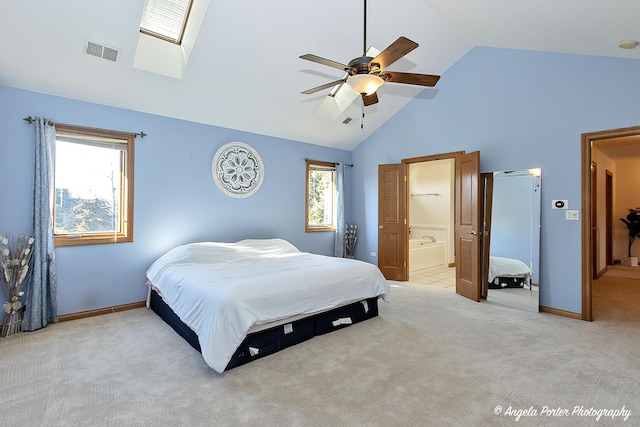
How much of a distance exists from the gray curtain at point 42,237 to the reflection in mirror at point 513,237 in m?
5.40

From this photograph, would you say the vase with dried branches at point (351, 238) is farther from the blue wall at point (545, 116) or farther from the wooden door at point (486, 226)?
the wooden door at point (486, 226)

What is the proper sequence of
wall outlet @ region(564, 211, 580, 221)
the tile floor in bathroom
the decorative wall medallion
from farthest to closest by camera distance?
the tile floor in bathroom < the decorative wall medallion < wall outlet @ region(564, 211, 580, 221)

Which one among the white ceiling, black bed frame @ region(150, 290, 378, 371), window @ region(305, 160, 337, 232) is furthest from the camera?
window @ region(305, 160, 337, 232)

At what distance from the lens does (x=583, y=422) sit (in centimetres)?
188

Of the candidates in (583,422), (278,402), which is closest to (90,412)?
(278,402)

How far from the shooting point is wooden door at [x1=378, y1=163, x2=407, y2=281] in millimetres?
5672

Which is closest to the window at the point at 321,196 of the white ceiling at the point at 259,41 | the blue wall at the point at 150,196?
the blue wall at the point at 150,196

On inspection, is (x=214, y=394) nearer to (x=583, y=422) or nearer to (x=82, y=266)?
(x=583, y=422)

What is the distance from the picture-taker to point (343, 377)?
7.88 ft

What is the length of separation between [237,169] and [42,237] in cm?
248

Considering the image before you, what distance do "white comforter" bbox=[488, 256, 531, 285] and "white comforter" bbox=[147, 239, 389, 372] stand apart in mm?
1752

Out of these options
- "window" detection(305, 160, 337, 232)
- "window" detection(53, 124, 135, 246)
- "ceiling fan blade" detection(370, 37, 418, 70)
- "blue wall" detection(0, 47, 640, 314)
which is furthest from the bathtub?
"window" detection(53, 124, 135, 246)

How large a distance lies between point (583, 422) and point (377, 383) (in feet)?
4.02

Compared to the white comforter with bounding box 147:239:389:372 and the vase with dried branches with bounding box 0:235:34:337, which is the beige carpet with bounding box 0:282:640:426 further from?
the white comforter with bounding box 147:239:389:372
